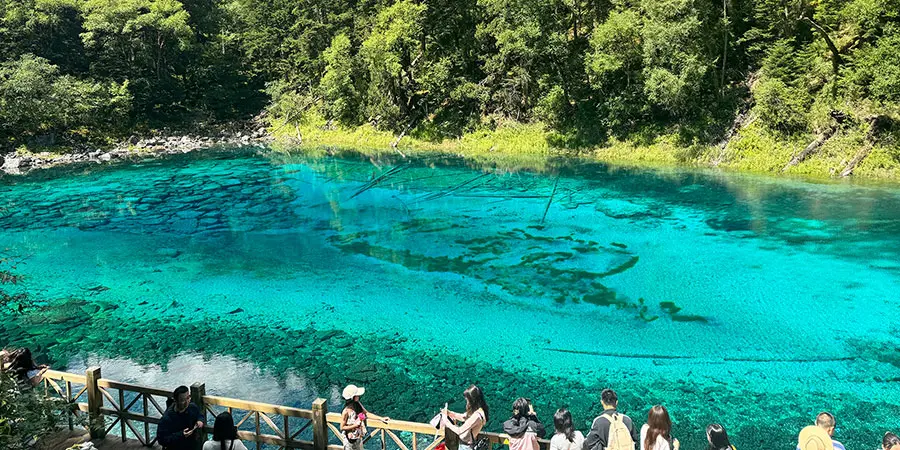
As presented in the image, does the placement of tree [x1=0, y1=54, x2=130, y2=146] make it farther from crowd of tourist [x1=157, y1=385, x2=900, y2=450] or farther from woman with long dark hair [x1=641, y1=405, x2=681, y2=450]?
woman with long dark hair [x1=641, y1=405, x2=681, y2=450]

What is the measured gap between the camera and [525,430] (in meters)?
5.57

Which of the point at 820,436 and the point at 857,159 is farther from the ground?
the point at 857,159

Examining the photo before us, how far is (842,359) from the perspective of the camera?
9.77 metres

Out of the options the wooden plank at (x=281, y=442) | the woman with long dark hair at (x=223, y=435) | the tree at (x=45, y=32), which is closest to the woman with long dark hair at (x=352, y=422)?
the wooden plank at (x=281, y=442)

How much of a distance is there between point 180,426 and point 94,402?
5.66ft

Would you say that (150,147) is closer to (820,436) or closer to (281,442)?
(281,442)

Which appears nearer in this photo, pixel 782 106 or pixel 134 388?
pixel 134 388

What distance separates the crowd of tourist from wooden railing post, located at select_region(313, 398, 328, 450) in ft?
0.88

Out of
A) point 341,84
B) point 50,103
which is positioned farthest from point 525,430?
point 50,103

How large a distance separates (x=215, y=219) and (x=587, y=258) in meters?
14.3

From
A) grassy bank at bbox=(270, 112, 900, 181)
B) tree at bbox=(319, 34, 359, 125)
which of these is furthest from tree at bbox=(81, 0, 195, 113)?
tree at bbox=(319, 34, 359, 125)

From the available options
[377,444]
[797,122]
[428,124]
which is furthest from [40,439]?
[428,124]

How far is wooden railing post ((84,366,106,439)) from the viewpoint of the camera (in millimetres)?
6699

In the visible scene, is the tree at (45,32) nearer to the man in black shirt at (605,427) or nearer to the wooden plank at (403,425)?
the wooden plank at (403,425)
